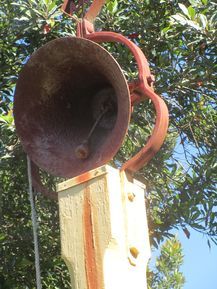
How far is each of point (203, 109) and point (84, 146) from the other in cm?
247

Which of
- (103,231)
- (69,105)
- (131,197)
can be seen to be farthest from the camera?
(69,105)

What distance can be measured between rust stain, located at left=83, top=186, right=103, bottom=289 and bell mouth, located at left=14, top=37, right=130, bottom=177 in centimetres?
24

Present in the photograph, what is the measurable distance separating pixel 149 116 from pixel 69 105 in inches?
79.5

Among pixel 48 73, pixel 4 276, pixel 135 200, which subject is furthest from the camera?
pixel 4 276

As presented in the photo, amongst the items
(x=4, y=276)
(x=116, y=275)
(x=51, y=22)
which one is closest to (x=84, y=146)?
(x=116, y=275)

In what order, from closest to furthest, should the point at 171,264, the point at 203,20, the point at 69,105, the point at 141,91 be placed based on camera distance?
the point at 141,91 < the point at 69,105 < the point at 203,20 < the point at 171,264

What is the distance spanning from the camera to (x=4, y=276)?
4.47m

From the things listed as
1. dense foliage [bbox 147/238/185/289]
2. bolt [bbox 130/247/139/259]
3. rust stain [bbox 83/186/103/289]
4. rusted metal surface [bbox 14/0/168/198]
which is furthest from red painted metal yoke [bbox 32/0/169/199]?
dense foliage [bbox 147/238/185/289]

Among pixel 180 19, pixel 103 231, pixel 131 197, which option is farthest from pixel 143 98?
pixel 180 19

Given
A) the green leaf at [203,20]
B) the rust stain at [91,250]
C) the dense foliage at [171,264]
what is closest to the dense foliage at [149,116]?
the green leaf at [203,20]

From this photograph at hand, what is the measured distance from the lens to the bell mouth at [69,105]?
229 cm

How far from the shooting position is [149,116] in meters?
4.55

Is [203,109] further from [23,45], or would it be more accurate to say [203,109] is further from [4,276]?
[4,276]

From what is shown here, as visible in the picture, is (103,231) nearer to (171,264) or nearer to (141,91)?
(141,91)
